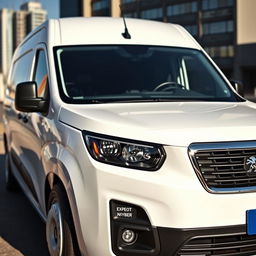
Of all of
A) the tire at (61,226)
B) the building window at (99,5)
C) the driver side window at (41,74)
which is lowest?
the tire at (61,226)

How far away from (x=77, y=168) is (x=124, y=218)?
0.43 m

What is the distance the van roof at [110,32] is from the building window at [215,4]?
64282 millimetres

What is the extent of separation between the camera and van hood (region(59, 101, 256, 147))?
2.71 metres

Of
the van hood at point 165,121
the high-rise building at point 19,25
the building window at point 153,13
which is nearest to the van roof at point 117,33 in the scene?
the van hood at point 165,121

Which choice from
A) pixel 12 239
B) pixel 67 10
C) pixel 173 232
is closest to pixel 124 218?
pixel 173 232

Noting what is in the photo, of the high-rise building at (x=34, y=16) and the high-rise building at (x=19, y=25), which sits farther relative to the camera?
the high-rise building at (x=34, y=16)

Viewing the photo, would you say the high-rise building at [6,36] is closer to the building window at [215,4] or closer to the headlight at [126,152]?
the building window at [215,4]

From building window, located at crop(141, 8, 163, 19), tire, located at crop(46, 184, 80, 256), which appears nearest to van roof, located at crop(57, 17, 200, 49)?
tire, located at crop(46, 184, 80, 256)

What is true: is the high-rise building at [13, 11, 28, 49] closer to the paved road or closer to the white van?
the paved road

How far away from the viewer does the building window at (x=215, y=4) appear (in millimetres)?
65688

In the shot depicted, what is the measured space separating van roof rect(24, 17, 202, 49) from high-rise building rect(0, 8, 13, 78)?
4002 inches

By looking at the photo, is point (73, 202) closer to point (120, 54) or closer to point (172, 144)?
point (172, 144)

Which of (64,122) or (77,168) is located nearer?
(77,168)

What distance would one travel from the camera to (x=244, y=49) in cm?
6419
